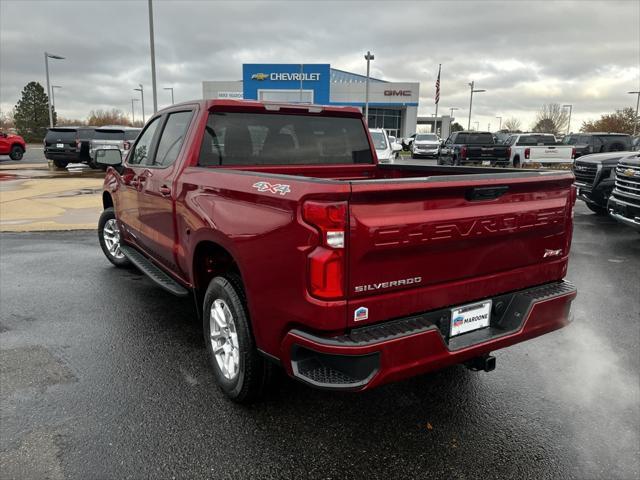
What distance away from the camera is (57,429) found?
2.93m

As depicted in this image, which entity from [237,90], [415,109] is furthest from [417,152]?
[237,90]

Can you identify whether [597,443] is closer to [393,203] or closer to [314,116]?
[393,203]

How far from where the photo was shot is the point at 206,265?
3.59 metres

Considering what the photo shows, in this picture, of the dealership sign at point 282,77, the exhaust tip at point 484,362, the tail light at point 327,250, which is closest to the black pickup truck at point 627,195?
the exhaust tip at point 484,362

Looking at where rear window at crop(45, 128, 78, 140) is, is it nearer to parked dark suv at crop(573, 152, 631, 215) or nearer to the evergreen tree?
parked dark suv at crop(573, 152, 631, 215)

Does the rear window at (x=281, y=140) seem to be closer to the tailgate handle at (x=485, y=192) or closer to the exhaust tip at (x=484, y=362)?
the tailgate handle at (x=485, y=192)

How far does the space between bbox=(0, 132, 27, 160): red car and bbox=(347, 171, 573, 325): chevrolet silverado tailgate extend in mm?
31403

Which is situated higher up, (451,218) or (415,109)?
(415,109)

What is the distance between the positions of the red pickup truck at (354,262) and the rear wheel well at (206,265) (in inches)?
0.4

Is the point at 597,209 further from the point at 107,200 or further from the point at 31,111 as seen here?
the point at 31,111

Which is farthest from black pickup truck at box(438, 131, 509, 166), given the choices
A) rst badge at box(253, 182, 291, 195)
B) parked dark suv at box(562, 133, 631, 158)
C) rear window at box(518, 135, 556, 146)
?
rst badge at box(253, 182, 291, 195)

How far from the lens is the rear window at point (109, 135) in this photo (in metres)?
21.0

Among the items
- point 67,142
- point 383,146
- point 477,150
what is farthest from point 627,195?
point 67,142

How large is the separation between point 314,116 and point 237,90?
2380 inches
